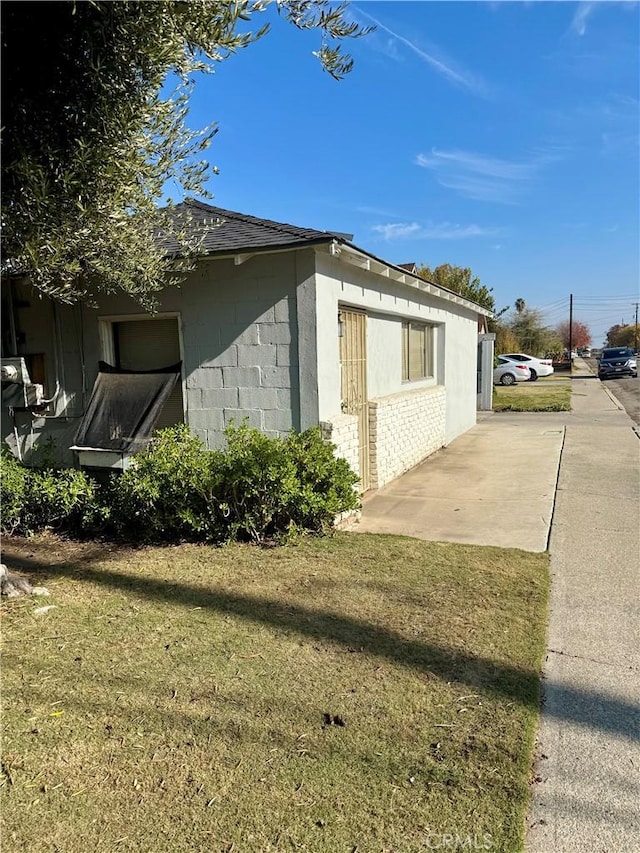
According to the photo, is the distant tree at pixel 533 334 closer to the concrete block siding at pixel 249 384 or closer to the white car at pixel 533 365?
the white car at pixel 533 365

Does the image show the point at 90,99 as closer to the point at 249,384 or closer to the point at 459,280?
the point at 249,384

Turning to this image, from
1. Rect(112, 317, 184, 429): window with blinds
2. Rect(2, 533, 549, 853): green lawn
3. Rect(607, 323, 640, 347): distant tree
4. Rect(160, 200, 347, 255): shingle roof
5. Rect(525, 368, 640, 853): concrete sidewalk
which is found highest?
Rect(607, 323, 640, 347): distant tree

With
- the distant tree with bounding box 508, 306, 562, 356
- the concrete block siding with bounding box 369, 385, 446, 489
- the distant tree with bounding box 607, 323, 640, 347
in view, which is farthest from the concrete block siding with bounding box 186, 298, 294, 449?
the distant tree with bounding box 607, 323, 640, 347

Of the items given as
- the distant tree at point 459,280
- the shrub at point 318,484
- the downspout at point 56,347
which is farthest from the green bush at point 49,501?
the distant tree at point 459,280

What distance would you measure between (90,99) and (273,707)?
385cm

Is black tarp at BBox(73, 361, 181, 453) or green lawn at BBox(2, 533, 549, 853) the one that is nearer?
green lawn at BBox(2, 533, 549, 853)

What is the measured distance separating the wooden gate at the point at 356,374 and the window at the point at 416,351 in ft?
7.04

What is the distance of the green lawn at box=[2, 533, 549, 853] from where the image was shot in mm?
2211

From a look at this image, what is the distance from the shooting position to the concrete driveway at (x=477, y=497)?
6.05 metres

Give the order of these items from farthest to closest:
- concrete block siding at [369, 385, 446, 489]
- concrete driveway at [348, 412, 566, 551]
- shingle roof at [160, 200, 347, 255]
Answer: concrete block siding at [369, 385, 446, 489] → concrete driveway at [348, 412, 566, 551] → shingle roof at [160, 200, 347, 255]

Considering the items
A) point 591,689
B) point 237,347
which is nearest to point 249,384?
point 237,347

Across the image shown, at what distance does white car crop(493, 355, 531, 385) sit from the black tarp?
27939 millimetres

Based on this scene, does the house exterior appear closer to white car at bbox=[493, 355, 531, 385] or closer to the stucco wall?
the stucco wall

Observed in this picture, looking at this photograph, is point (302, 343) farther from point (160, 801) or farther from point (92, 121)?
point (160, 801)
